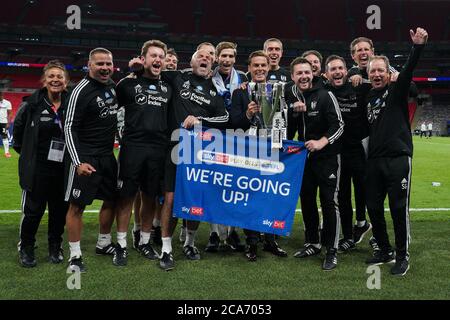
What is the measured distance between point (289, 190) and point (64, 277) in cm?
216

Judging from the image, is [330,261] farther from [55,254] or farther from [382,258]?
[55,254]

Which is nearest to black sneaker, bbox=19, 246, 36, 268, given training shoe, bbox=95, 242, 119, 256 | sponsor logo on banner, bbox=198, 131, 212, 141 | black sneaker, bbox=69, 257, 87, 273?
black sneaker, bbox=69, 257, 87, 273

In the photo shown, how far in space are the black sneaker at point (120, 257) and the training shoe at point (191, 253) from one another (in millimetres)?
588

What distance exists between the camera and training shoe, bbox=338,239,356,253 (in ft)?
16.0

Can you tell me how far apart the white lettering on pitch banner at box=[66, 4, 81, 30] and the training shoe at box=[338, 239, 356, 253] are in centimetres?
2770

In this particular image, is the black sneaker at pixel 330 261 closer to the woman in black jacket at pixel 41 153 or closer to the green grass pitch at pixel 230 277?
the green grass pitch at pixel 230 277

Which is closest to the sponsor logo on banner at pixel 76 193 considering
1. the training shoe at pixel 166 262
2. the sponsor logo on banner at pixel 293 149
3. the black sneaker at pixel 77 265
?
the black sneaker at pixel 77 265

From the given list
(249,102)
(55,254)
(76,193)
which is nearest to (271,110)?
(249,102)

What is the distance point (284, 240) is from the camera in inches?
212

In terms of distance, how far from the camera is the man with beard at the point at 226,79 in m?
4.66

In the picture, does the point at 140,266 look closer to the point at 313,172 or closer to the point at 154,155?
the point at 154,155

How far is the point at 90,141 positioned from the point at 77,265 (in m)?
1.11
